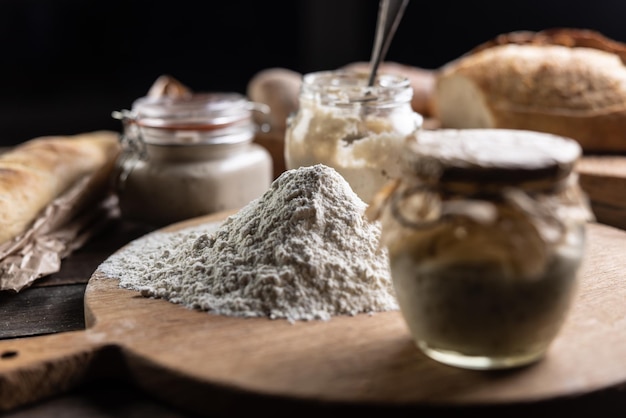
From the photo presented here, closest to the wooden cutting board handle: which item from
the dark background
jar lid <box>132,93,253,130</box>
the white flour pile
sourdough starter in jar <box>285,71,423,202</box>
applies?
the white flour pile

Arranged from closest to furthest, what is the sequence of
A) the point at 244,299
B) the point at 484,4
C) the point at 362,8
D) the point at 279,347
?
the point at 279,347, the point at 244,299, the point at 484,4, the point at 362,8

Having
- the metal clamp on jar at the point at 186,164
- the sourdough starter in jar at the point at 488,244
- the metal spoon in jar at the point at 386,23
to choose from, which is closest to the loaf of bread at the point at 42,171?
the metal clamp on jar at the point at 186,164

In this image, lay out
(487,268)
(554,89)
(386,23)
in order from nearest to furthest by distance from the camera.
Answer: (487,268), (386,23), (554,89)

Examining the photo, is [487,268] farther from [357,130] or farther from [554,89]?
[554,89]

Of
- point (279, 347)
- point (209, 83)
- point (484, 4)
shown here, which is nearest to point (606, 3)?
point (484, 4)

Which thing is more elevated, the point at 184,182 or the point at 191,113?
the point at 191,113

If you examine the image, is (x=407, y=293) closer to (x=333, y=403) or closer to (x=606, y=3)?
(x=333, y=403)

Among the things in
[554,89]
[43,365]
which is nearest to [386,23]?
[554,89]
